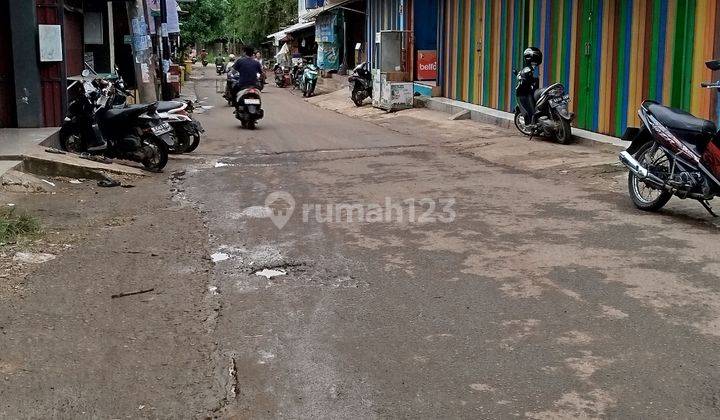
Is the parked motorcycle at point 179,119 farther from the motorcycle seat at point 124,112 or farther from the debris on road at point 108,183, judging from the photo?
the debris on road at point 108,183

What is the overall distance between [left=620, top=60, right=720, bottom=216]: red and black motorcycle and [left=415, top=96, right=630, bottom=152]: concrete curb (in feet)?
12.3

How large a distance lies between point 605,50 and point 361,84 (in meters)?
11.1

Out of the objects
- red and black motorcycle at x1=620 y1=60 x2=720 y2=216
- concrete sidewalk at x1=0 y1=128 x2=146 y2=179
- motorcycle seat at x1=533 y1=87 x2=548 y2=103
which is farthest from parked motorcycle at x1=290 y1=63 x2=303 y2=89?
red and black motorcycle at x1=620 y1=60 x2=720 y2=216

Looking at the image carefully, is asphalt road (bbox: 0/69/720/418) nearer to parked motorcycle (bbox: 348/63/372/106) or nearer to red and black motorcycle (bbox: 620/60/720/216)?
red and black motorcycle (bbox: 620/60/720/216)

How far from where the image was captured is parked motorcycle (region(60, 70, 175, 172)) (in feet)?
36.0

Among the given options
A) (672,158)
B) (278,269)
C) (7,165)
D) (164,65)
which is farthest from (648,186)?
(164,65)

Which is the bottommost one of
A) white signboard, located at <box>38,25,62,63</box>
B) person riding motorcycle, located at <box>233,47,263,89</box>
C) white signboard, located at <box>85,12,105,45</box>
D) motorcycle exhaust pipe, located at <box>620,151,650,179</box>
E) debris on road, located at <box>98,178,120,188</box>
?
debris on road, located at <box>98,178,120,188</box>

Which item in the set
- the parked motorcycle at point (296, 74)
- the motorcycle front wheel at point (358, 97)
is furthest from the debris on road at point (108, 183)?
the parked motorcycle at point (296, 74)

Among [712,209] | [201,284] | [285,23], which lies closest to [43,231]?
[201,284]

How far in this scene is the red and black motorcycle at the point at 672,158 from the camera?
7355 mm

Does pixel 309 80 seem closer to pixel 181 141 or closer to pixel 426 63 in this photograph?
pixel 426 63

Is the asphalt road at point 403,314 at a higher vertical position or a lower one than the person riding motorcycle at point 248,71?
lower

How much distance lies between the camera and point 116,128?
1112 cm

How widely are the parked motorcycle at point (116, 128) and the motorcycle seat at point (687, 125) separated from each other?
6494 mm
